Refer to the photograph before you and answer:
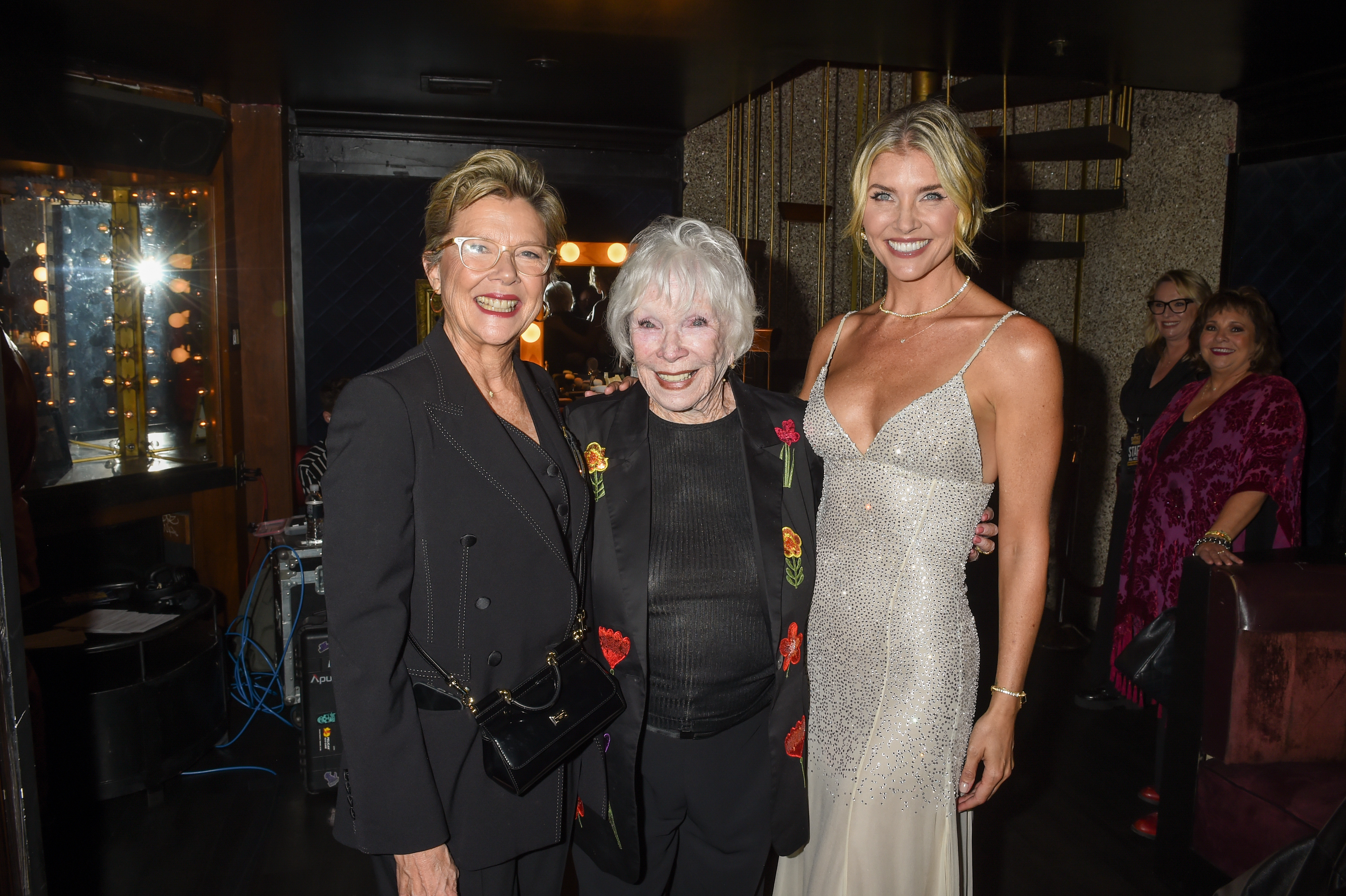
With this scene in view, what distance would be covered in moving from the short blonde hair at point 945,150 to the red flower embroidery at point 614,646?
943 mm

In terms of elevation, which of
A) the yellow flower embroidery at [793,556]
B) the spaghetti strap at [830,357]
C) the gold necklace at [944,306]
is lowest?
the yellow flower embroidery at [793,556]

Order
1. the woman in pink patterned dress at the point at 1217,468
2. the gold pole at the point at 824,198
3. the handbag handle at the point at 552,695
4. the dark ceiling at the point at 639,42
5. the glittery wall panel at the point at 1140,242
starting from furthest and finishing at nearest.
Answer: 1. the gold pole at the point at 824,198
2. the glittery wall panel at the point at 1140,242
3. the dark ceiling at the point at 639,42
4. the woman in pink patterned dress at the point at 1217,468
5. the handbag handle at the point at 552,695

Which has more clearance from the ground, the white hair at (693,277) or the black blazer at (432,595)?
the white hair at (693,277)

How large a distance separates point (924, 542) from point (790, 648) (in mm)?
327

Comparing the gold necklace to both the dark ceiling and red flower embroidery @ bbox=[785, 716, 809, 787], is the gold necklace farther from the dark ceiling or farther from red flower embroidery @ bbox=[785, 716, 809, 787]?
the dark ceiling

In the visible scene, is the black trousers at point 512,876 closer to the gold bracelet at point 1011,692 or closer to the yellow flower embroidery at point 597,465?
the yellow flower embroidery at point 597,465

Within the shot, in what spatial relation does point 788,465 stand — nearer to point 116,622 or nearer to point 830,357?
point 830,357

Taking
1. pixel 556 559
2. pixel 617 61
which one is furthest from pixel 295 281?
pixel 556 559

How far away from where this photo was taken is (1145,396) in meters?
4.05

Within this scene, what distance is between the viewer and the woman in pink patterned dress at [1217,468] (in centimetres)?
292

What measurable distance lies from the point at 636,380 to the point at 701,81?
9.44 ft

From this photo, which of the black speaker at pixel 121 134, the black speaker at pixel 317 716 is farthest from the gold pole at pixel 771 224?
the black speaker at pixel 121 134

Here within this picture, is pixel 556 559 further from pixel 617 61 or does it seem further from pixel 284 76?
pixel 284 76

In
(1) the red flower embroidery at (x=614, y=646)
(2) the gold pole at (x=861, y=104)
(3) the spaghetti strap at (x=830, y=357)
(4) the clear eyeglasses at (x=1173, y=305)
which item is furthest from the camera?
(2) the gold pole at (x=861, y=104)
